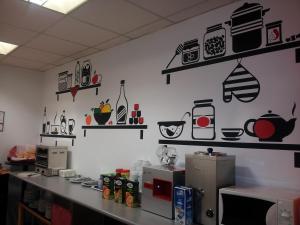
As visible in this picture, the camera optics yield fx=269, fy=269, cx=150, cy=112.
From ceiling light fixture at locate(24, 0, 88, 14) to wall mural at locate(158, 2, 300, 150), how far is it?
989mm

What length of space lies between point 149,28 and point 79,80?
5.01 ft

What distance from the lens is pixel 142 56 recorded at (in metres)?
2.85

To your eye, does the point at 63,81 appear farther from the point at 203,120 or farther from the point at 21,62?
the point at 203,120

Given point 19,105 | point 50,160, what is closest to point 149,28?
point 50,160

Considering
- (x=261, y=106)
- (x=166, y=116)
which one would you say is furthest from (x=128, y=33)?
(x=261, y=106)

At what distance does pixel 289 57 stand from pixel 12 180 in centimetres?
371

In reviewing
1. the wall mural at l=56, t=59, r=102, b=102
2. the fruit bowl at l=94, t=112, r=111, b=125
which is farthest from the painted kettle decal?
the wall mural at l=56, t=59, r=102, b=102

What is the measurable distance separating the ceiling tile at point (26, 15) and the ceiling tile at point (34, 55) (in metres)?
0.84

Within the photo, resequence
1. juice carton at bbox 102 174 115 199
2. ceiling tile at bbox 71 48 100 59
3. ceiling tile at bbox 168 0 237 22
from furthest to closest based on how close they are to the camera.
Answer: ceiling tile at bbox 71 48 100 59
juice carton at bbox 102 174 115 199
ceiling tile at bbox 168 0 237 22

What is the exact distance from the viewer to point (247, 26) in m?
1.99

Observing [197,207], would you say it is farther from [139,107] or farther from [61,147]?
[61,147]

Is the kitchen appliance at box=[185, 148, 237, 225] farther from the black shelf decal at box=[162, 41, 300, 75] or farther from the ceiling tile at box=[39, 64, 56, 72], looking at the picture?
the ceiling tile at box=[39, 64, 56, 72]

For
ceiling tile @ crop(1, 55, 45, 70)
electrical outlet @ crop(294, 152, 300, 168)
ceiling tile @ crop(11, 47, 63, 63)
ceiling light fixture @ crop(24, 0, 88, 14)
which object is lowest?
electrical outlet @ crop(294, 152, 300, 168)

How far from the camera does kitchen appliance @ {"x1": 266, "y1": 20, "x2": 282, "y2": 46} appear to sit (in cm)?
182
